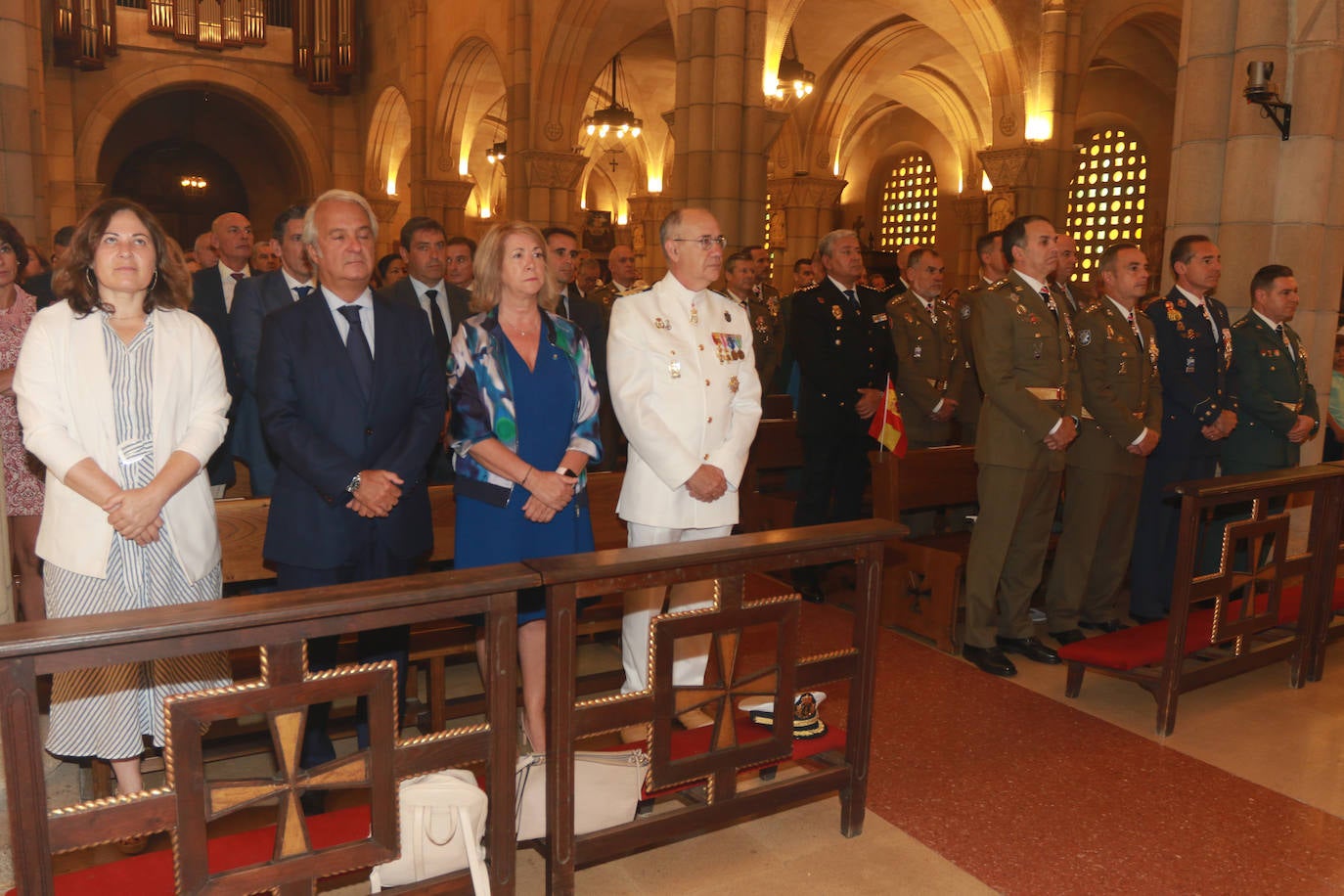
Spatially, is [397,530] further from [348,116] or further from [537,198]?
[348,116]

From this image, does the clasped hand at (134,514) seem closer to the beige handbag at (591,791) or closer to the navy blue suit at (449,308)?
the beige handbag at (591,791)

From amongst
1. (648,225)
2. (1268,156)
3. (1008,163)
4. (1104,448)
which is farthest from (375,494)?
(648,225)

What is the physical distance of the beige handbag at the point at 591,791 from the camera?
7.06ft

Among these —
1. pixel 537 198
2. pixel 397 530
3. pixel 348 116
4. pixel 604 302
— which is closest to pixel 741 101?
pixel 604 302

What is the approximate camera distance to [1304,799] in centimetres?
280

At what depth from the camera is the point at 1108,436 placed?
13.1 ft

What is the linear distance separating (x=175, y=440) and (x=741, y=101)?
644 cm

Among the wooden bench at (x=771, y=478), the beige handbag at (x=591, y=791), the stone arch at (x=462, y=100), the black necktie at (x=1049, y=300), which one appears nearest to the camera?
the beige handbag at (x=591, y=791)

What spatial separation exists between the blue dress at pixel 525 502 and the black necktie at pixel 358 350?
1.16ft

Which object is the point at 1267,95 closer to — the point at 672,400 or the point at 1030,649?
the point at 1030,649

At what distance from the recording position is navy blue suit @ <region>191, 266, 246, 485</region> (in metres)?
3.47

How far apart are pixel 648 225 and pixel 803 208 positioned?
10.6ft

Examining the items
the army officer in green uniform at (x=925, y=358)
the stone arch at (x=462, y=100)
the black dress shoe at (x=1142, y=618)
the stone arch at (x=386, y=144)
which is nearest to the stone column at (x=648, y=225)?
the stone arch at (x=462, y=100)

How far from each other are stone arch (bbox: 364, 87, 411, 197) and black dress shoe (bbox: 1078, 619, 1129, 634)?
581 inches
